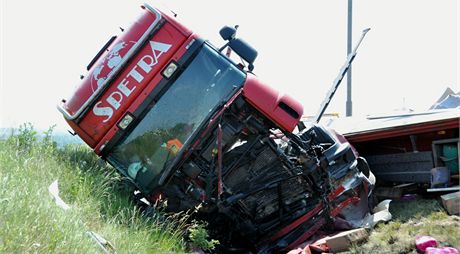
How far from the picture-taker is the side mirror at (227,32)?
522 cm

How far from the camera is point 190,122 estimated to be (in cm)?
504

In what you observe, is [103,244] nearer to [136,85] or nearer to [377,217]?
[136,85]

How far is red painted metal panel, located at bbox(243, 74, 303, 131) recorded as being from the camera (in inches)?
198

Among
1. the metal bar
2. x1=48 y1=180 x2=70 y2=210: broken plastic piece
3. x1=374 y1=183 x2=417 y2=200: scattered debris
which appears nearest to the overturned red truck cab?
x1=48 y1=180 x2=70 y2=210: broken plastic piece

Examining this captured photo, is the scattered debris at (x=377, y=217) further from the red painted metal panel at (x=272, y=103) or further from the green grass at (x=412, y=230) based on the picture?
the red painted metal panel at (x=272, y=103)

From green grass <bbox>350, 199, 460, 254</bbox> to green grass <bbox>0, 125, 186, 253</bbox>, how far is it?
Answer: 6.02 feet

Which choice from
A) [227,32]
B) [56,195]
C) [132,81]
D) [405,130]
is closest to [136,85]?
[132,81]

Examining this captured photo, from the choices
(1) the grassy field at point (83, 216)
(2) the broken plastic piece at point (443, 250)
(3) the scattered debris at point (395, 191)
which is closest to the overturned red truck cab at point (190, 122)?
(1) the grassy field at point (83, 216)

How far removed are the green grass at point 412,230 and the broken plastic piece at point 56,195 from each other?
263cm

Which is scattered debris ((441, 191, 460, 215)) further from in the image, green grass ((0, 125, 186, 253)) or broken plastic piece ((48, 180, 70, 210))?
broken plastic piece ((48, 180, 70, 210))

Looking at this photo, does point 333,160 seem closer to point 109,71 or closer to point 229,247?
point 229,247

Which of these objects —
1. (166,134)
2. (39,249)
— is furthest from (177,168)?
(39,249)

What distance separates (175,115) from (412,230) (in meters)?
2.59

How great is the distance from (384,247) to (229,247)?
1.54m
